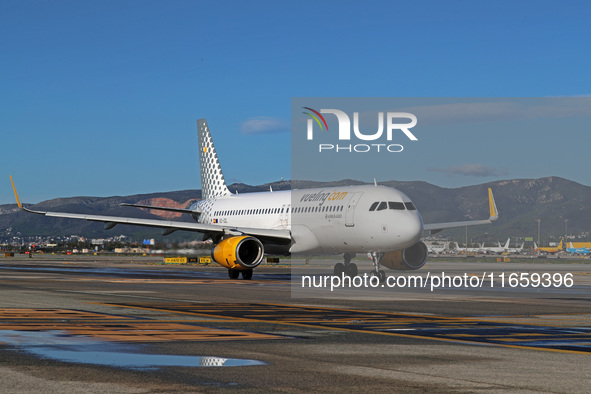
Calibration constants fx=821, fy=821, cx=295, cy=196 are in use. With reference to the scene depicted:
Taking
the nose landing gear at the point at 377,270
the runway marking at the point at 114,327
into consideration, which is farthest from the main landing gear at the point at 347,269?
the runway marking at the point at 114,327

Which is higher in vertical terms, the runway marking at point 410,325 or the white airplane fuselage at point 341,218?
the white airplane fuselage at point 341,218

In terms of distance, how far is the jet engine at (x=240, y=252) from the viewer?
126 feet

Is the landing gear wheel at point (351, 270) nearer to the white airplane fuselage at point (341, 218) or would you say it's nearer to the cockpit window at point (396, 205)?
the white airplane fuselage at point (341, 218)

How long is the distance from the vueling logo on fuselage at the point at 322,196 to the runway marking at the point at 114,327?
21.3 metres

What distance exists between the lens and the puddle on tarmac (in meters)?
11.2

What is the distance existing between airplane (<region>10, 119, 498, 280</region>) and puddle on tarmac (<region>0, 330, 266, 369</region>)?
75.9 ft

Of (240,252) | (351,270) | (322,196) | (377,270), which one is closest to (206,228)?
(240,252)

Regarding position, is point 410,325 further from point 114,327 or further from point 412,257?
point 412,257

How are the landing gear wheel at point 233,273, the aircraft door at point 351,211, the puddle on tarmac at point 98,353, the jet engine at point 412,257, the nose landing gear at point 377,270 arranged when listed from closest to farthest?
the puddle on tarmac at point 98,353, the nose landing gear at point 377,270, the aircraft door at point 351,211, the landing gear wheel at point 233,273, the jet engine at point 412,257

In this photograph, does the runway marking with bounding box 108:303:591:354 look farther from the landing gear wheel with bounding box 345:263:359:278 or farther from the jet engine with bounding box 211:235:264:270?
the landing gear wheel with bounding box 345:263:359:278

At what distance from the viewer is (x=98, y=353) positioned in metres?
12.2

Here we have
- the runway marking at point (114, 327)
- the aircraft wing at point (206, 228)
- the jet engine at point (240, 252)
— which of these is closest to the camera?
the runway marking at point (114, 327)

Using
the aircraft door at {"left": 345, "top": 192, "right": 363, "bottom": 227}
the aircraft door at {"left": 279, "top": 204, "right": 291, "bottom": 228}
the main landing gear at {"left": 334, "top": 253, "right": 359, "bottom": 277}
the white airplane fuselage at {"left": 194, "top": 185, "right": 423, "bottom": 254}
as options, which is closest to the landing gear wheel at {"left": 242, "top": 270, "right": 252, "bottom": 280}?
the white airplane fuselage at {"left": 194, "top": 185, "right": 423, "bottom": 254}

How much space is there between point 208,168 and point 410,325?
4109 centimetres
